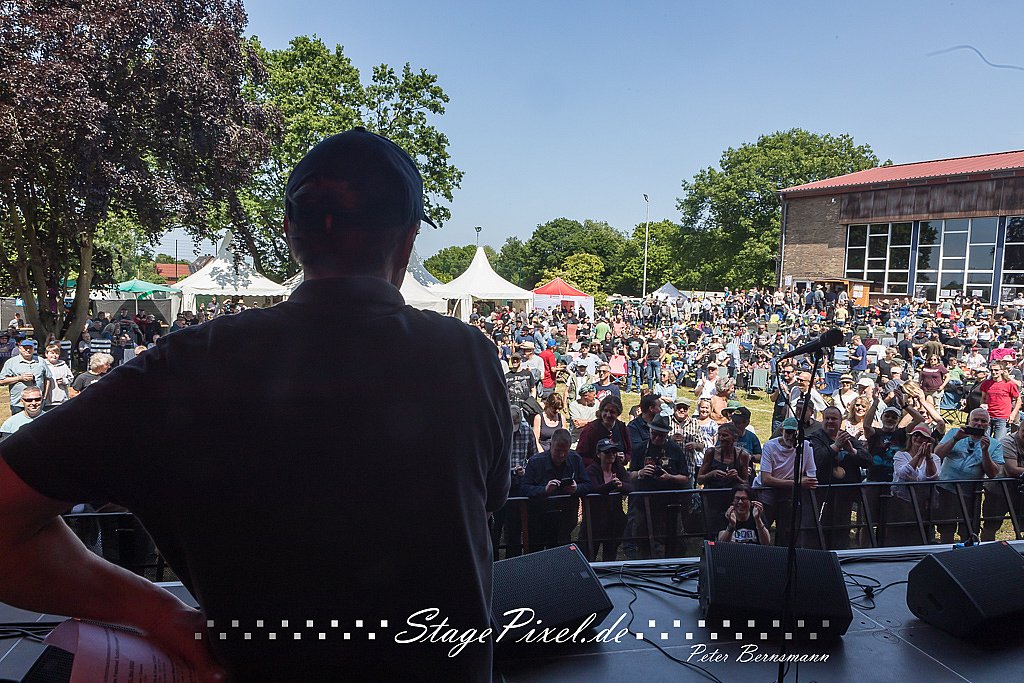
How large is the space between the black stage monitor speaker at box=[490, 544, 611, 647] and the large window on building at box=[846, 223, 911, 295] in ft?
111

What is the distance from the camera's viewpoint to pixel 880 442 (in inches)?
280

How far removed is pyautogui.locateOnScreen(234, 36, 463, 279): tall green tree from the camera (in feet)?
84.9

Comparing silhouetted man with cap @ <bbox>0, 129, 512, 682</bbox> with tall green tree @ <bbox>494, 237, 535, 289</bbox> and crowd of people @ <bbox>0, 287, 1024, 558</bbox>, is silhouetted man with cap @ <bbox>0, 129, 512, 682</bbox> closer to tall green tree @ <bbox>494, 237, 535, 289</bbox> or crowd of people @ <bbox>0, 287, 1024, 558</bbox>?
crowd of people @ <bbox>0, 287, 1024, 558</bbox>

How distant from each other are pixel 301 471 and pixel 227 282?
22.5 metres

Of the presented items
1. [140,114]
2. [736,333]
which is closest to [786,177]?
[736,333]

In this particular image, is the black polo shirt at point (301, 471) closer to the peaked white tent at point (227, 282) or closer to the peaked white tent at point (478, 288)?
the peaked white tent at point (227, 282)

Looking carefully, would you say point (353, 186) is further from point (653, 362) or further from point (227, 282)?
point (227, 282)

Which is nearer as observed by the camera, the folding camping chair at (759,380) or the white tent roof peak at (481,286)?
the folding camping chair at (759,380)

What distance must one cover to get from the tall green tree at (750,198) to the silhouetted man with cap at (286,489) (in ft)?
161

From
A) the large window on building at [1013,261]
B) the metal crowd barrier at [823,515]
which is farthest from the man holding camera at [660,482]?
the large window on building at [1013,261]

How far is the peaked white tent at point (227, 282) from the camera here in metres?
21.2

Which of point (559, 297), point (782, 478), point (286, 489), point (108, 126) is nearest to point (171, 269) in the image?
point (559, 297)

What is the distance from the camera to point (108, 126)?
596 inches

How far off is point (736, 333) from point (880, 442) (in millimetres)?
13700
